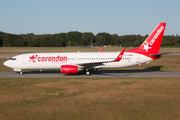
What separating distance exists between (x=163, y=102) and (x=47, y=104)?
8590mm

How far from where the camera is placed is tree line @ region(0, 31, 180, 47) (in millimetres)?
147625

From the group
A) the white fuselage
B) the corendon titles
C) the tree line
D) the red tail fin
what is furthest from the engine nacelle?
the tree line

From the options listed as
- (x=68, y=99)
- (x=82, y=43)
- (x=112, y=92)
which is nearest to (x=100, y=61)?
(x=112, y=92)

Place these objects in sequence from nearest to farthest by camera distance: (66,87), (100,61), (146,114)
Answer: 1. (146,114)
2. (66,87)
3. (100,61)

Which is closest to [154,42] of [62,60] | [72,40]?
[62,60]

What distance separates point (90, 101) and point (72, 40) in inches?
6535

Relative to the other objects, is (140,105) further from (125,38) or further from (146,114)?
(125,38)

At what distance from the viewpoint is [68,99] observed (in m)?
15.8

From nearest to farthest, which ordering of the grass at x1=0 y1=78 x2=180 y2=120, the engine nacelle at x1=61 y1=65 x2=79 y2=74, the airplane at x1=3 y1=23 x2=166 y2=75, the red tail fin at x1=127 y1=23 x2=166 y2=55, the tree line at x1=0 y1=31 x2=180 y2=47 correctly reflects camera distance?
1. the grass at x1=0 y1=78 x2=180 y2=120
2. the engine nacelle at x1=61 y1=65 x2=79 y2=74
3. the airplane at x1=3 y1=23 x2=166 y2=75
4. the red tail fin at x1=127 y1=23 x2=166 y2=55
5. the tree line at x1=0 y1=31 x2=180 y2=47

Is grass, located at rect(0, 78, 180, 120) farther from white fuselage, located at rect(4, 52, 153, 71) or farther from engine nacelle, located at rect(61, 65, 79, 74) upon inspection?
white fuselage, located at rect(4, 52, 153, 71)

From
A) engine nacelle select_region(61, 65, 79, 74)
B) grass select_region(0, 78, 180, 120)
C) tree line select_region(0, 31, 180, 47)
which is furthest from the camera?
tree line select_region(0, 31, 180, 47)

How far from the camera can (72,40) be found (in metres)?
179

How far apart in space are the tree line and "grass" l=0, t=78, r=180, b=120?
12769 cm

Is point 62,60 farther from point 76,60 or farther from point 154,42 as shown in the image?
point 154,42
